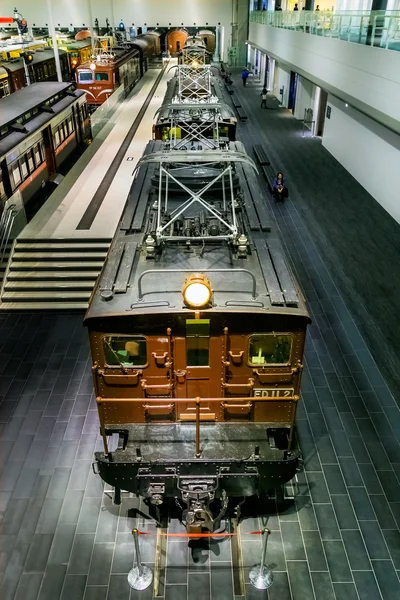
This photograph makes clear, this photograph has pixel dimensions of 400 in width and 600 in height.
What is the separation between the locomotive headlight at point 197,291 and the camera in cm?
523

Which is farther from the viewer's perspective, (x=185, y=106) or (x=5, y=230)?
(x=185, y=106)

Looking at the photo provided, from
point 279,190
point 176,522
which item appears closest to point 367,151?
point 279,190

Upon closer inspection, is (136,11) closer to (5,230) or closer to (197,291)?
(5,230)

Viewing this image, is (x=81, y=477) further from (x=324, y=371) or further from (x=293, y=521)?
(x=324, y=371)

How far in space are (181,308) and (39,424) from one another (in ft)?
14.2

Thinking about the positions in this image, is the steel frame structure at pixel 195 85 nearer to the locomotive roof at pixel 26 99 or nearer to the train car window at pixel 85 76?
the locomotive roof at pixel 26 99

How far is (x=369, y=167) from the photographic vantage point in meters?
17.7

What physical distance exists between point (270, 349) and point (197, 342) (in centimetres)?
94

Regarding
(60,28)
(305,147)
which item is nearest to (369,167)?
(305,147)

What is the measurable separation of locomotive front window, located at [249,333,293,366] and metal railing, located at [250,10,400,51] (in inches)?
406

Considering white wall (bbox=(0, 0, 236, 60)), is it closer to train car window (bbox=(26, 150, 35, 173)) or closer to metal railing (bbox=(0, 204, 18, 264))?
train car window (bbox=(26, 150, 35, 173))

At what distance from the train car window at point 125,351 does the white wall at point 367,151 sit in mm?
12554

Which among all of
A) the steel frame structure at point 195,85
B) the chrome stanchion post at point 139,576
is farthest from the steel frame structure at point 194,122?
the chrome stanchion post at point 139,576

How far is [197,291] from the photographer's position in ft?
17.4
